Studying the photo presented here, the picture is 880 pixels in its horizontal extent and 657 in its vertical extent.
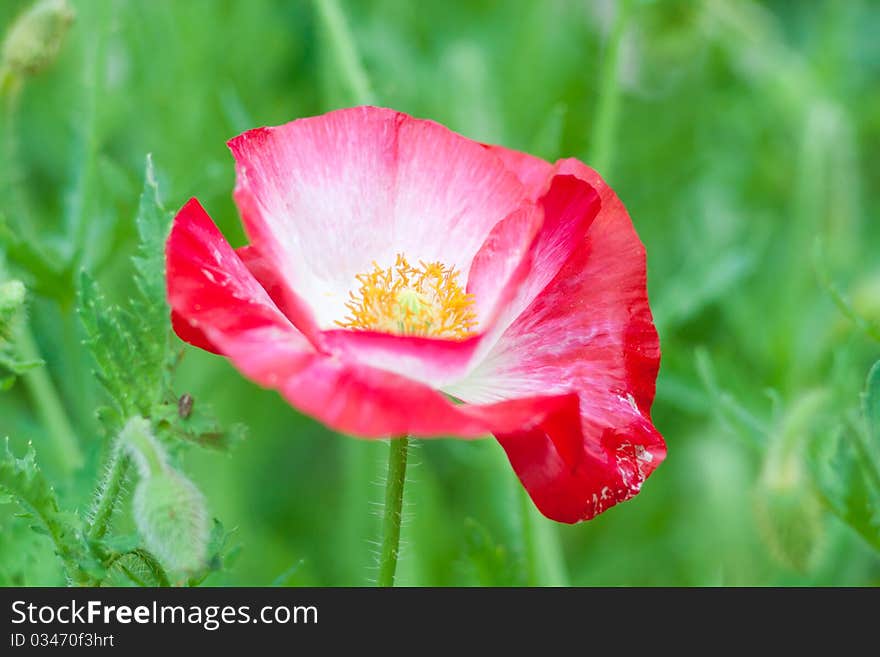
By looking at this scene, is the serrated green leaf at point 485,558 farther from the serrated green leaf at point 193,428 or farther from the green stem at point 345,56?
the green stem at point 345,56

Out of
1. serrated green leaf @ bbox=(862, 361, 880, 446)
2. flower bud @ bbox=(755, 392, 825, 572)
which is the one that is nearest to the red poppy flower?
serrated green leaf @ bbox=(862, 361, 880, 446)

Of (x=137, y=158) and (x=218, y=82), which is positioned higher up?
(x=218, y=82)

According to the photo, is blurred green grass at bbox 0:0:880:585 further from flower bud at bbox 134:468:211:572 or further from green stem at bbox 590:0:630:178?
flower bud at bbox 134:468:211:572

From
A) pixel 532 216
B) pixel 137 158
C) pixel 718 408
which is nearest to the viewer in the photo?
pixel 532 216

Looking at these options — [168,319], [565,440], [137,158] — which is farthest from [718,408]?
[137,158]

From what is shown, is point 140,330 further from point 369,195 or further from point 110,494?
point 369,195

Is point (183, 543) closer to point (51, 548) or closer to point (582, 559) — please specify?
point (51, 548)

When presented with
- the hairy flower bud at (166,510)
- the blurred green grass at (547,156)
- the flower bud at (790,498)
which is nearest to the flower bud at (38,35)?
the blurred green grass at (547,156)
